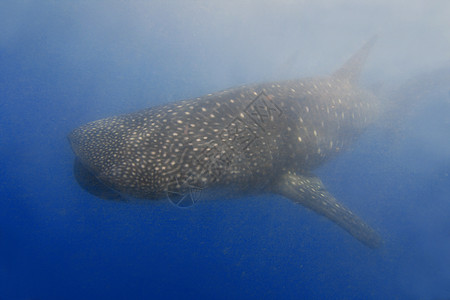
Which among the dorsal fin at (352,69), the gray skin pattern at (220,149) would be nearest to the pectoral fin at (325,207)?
the gray skin pattern at (220,149)

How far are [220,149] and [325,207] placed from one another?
1.97 m

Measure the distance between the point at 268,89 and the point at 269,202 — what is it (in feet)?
11.2

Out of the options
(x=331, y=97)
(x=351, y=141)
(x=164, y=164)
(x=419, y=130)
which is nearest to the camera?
(x=164, y=164)

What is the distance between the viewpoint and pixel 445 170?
9.69m

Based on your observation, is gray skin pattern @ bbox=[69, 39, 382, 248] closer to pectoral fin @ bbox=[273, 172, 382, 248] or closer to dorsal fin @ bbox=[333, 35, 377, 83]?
pectoral fin @ bbox=[273, 172, 382, 248]

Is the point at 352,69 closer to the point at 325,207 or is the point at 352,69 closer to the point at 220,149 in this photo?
the point at 325,207

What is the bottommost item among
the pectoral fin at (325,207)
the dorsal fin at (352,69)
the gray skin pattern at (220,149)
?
the pectoral fin at (325,207)

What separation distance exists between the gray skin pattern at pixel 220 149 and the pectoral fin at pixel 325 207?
0.05 feet

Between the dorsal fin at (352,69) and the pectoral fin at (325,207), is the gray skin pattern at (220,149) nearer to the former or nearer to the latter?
the pectoral fin at (325,207)

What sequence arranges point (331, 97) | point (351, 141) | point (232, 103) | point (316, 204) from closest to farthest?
1. point (232, 103)
2. point (316, 204)
3. point (331, 97)
4. point (351, 141)

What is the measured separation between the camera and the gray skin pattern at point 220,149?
3.07 metres

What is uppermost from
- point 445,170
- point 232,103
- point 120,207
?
point 232,103

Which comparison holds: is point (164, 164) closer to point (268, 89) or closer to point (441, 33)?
point (268, 89)

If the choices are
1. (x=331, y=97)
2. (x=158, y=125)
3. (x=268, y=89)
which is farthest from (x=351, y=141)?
(x=158, y=125)
